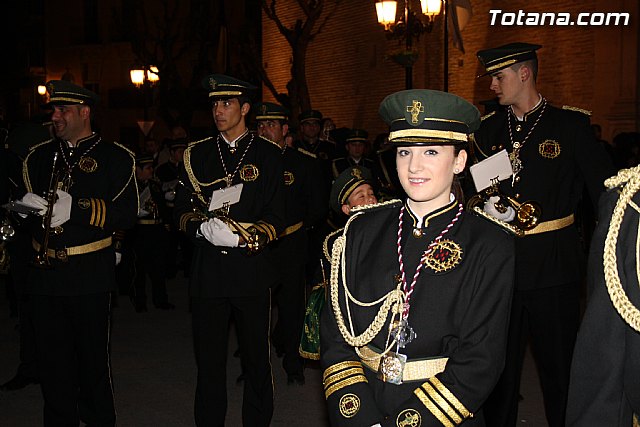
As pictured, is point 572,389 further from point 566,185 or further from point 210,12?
point 210,12

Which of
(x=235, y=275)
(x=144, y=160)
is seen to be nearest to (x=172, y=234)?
(x=144, y=160)

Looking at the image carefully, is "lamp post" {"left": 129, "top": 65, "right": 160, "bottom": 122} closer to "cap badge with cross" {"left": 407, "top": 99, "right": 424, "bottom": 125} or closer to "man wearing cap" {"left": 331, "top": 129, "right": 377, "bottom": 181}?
"man wearing cap" {"left": 331, "top": 129, "right": 377, "bottom": 181}

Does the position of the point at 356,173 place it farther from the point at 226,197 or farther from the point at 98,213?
the point at 98,213

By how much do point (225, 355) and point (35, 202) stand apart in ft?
4.98

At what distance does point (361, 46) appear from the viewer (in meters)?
26.6

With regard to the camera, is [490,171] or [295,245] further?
[295,245]

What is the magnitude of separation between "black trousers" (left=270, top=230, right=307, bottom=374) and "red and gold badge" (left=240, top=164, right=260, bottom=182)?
217cm

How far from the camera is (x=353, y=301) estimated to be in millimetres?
3721

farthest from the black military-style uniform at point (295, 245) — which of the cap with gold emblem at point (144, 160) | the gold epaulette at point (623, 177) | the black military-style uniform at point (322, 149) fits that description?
the gold epaulette at point (623, 177)

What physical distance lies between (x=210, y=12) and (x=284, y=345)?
113ft

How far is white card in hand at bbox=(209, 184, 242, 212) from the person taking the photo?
600 centimetres

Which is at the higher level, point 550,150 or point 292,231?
point 550,150

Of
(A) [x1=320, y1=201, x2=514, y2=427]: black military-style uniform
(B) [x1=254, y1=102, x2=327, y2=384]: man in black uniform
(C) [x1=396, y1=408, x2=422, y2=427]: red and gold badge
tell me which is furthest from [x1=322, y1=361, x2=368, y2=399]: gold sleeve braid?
(B) [x1=254, y1=102, x2=327, y2=384]: man in black uniform

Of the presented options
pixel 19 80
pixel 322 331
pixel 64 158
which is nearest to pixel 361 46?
pixel 64 158
